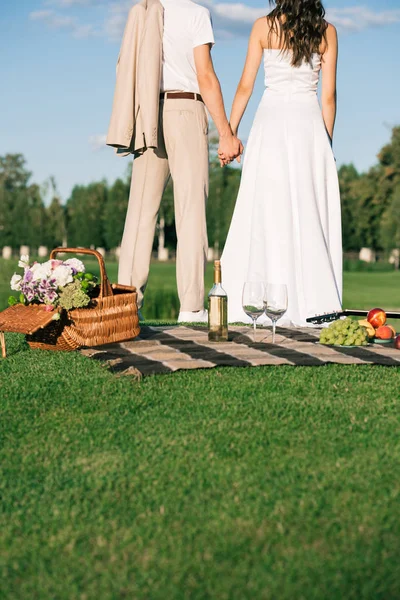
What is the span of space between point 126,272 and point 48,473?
4.14 meters

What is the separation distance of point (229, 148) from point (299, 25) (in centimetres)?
108

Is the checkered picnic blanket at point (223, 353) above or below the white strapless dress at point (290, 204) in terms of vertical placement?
below

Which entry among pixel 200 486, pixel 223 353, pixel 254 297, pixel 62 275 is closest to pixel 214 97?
pixel 254 297

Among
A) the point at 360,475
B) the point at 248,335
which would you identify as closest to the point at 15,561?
the point at 360,475

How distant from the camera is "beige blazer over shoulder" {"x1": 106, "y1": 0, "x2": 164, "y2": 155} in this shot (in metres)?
6.62

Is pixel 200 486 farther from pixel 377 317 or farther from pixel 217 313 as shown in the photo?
pixel 377 317

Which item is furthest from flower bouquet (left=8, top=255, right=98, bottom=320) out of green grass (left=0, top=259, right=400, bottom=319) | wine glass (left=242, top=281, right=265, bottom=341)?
green grass (left=0, top=259, right=400, bottom=319)

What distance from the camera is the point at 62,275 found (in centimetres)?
511

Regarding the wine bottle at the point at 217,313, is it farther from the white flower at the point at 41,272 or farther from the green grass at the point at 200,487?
the white flower at the point at 41,272

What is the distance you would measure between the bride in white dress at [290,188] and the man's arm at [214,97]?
20 centimetres

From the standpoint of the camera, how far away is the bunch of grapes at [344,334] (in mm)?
5461

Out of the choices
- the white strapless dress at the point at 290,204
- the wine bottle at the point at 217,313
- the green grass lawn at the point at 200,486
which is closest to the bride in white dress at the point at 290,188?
the white strapless dress at the point at 290,204

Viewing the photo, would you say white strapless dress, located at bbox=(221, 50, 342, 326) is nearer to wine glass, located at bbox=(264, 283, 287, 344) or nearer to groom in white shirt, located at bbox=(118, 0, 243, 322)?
groom in white shirt, located at bbox=(118, 0, 243, 322)

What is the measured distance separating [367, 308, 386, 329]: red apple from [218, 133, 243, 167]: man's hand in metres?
1.73
